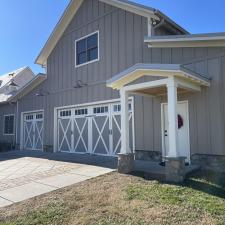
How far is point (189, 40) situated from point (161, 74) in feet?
6.83

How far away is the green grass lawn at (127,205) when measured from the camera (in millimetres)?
4801

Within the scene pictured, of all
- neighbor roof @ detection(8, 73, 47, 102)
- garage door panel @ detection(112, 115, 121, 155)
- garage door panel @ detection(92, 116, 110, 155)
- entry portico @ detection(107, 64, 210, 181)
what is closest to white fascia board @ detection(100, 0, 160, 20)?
entry portico @ detection(107, 64, 210, 181)

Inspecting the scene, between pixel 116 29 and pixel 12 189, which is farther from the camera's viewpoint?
pixel 116 29

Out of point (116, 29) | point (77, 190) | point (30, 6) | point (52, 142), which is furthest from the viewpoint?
point (52, 142)

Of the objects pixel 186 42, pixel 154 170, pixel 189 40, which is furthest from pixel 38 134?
pixel 189 40

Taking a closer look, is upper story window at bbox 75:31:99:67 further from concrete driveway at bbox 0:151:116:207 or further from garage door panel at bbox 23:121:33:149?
garage door panel at bbox 23:121:33:149

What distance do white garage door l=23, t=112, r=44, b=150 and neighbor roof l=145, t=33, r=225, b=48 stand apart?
8.96 m

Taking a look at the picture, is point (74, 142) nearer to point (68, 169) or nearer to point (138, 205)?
point (68, 169)

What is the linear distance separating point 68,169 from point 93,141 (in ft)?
11.5

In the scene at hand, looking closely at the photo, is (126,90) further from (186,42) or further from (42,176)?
(42,176)

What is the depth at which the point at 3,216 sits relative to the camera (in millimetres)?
5250

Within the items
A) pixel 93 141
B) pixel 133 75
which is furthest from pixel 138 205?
pixel 93 141

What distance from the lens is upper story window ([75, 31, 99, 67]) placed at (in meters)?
12.9

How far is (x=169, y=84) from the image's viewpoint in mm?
7609
